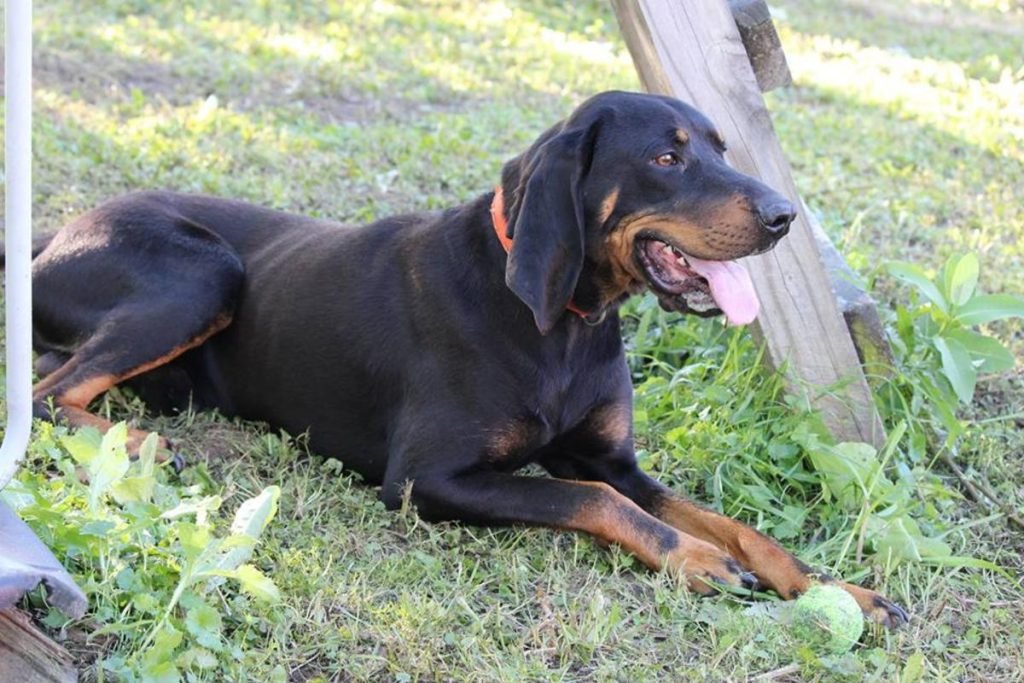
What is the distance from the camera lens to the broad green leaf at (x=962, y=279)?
4.80 m

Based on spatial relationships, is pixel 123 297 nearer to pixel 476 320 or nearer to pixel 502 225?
pixel 476 320

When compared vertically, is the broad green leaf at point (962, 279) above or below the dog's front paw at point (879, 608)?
above

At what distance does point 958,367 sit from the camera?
470 cm

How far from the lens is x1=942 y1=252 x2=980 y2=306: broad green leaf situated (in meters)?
4.80

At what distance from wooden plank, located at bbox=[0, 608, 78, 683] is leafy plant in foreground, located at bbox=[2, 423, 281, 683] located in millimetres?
96

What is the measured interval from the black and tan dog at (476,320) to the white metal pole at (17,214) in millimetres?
1500

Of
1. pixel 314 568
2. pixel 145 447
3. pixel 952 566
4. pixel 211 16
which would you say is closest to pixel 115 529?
pixel 145 447

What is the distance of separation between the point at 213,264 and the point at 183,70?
176 inches

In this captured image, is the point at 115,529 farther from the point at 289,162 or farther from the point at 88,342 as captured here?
the point at 289,162

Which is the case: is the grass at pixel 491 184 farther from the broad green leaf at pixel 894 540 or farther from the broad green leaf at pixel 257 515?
the broad green leaf at pixel 257 515

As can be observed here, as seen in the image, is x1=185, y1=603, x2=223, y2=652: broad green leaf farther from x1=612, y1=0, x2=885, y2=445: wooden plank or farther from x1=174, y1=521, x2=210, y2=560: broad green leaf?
x1=612, y1=0, x2=885, y2=445: wooden plank

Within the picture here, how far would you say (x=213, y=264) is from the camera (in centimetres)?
494

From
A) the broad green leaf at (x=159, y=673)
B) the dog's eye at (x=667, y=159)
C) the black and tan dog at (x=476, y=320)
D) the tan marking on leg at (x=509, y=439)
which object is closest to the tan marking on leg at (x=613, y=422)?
the black and tan dog at (x=476, y=320)

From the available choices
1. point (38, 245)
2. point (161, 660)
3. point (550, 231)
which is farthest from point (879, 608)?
point (38, 245)
